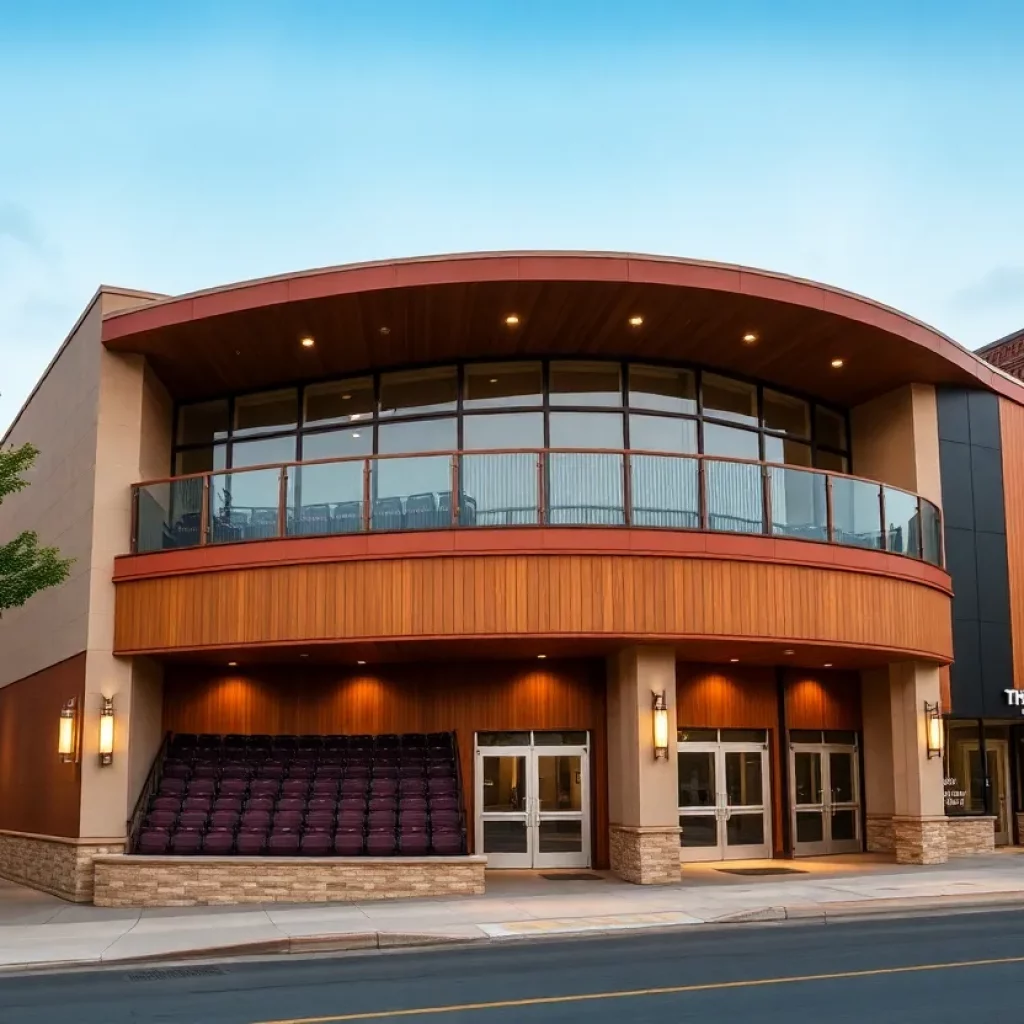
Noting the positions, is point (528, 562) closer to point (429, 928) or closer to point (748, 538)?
point (748, 538)

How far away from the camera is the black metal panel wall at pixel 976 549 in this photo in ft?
77.8

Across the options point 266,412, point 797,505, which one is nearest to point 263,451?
point 266,412

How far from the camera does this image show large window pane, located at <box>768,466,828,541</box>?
1891cm

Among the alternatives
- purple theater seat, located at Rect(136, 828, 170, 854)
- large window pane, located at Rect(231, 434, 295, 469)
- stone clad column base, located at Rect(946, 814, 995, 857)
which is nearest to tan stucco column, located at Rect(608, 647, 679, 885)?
purple theater seat, located at Rect(136, 828, 170, 854)

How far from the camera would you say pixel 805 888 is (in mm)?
17406

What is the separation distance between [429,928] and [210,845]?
5.35 m

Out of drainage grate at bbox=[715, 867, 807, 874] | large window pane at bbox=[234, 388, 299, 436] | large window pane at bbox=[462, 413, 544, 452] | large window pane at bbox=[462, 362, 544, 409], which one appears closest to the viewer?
drainage grate at bbox=[715, 867, 807, 874]

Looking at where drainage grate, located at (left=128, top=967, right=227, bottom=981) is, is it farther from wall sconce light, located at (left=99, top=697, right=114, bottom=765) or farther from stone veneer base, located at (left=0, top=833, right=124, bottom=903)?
wall sconce light, located at (left=99, top=697, right=114, bottom=765)

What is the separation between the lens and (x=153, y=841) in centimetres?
1820

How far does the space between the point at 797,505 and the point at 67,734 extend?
1213cm

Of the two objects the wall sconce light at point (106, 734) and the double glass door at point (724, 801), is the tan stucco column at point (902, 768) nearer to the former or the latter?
the double glass door at point (724, 801)

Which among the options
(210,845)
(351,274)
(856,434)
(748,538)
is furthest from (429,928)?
(856,434)

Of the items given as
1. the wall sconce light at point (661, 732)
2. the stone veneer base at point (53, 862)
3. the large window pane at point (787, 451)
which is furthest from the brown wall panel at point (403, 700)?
the large window pane at point (787, 451)

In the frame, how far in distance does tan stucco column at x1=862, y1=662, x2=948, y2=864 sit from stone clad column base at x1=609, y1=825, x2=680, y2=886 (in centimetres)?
555
